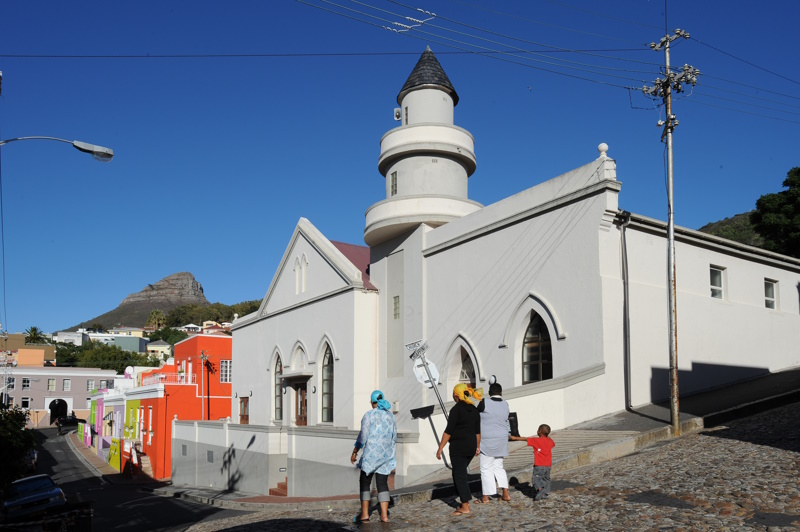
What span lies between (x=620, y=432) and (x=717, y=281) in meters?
8.94

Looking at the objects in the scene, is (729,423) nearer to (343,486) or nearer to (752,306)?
(752,306)

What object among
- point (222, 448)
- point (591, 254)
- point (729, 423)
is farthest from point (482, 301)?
point (222, 448)

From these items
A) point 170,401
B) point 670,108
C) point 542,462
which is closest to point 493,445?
point 542,462

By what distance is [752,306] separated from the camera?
21484 millimetres

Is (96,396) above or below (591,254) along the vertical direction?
below

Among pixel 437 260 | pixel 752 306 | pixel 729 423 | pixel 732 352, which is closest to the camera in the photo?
pixel 729 423

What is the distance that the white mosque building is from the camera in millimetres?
17094

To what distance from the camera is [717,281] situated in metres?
20.8

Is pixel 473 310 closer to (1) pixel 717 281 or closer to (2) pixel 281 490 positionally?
(1) pixel 717 281

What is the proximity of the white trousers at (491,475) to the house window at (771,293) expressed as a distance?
1636 cm

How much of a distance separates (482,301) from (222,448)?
16.8 metres

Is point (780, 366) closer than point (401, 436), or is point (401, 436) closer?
point (401, 436)

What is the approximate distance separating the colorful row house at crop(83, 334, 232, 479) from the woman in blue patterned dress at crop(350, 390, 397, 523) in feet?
110

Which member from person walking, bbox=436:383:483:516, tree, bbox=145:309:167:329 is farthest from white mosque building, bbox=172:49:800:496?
tree, bbox=145:309:167:329
